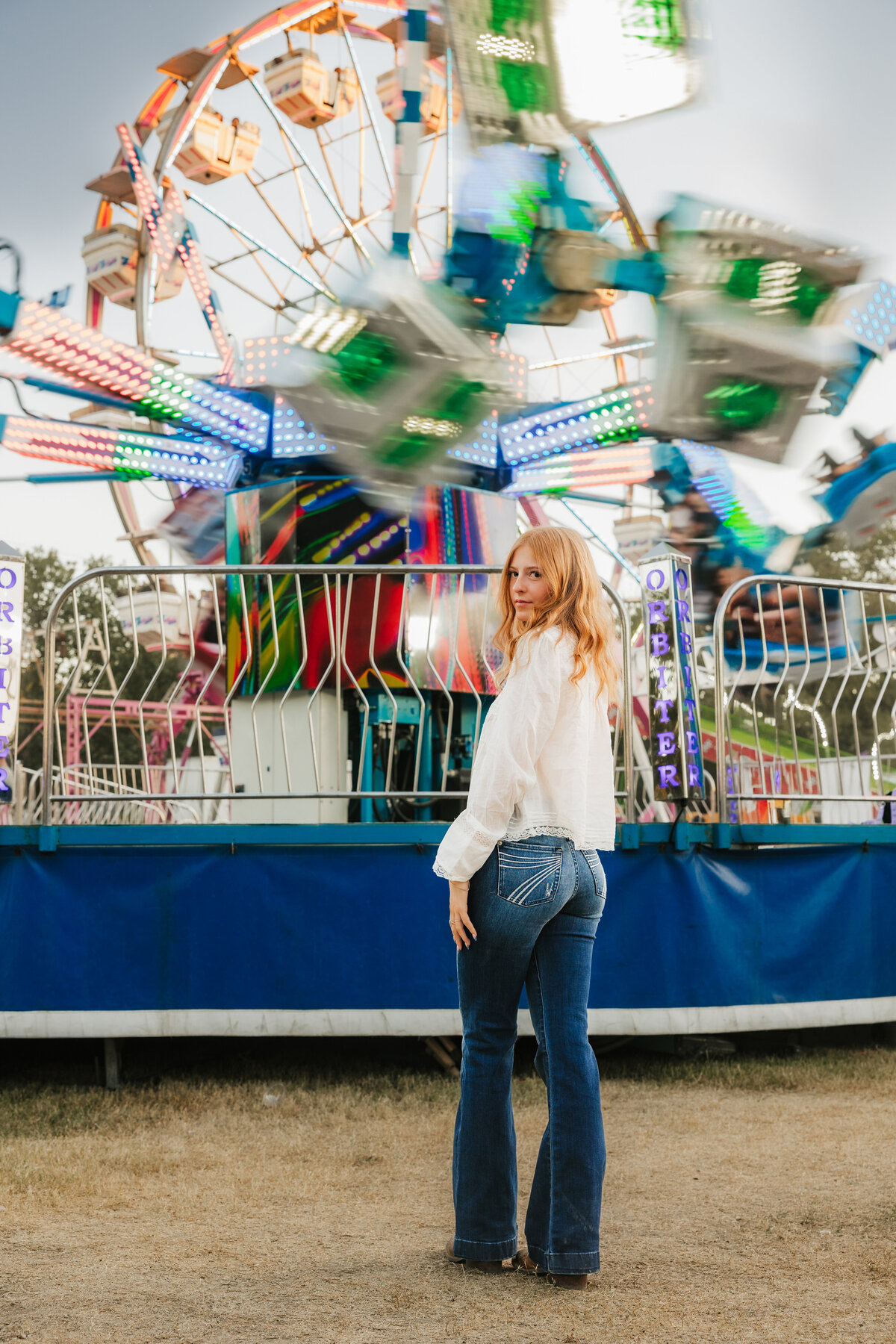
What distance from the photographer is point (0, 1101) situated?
15.1 ft

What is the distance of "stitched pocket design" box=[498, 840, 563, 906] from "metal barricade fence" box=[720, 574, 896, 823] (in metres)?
2.08

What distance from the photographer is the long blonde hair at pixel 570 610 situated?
2572 millimetres

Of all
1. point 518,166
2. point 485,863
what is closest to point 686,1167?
point 485,863

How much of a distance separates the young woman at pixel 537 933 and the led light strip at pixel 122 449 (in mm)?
7557

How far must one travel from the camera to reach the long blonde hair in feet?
8.44

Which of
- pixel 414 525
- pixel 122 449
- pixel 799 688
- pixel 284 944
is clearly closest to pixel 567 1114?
pixel 284 944

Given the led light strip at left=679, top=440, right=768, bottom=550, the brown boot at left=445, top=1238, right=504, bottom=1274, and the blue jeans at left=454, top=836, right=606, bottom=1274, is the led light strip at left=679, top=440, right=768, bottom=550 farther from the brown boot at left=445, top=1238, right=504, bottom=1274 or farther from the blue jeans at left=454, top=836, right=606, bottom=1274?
the brown boot at left=445, top=1238, right=504, bottom=1274

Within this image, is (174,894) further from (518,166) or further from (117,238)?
(117,238)

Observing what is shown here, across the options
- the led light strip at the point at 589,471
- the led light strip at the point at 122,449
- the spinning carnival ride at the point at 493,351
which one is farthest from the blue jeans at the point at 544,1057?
the led light strip at the point at 122,449

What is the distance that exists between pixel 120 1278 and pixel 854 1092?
3.19m

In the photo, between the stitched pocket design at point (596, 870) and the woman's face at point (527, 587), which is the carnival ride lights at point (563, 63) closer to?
the woman's face at point (527, 587)

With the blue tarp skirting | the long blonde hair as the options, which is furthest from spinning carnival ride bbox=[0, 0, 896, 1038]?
the long blonde hair

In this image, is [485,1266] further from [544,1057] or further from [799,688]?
[799,688]

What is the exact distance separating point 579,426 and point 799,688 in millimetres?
3652
